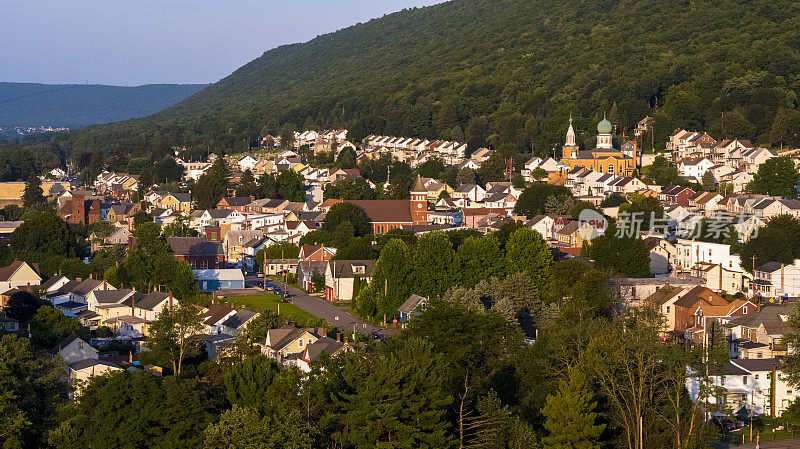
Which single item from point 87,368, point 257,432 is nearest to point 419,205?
point 87,368

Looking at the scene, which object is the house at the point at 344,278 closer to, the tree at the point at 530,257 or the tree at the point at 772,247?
the tree at the point at 530,257

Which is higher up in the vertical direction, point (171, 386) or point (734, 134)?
point (734, 134)

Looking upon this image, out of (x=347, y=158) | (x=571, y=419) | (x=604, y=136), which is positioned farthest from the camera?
(x=347, y=158)

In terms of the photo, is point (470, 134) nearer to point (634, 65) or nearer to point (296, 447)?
point (634, 65)

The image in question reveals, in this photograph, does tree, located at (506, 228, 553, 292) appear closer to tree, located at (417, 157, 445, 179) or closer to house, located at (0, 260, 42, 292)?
house, located at (0, 260, 42, 292)

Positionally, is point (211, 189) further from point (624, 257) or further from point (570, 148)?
point (624, 257)

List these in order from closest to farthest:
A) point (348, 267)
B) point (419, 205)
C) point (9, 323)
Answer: point (9, 323)
point (348, 267)
point (419, 205)

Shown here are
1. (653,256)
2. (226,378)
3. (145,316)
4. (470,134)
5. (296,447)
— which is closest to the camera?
(296,447)

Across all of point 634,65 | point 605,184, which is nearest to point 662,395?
point 605,184
